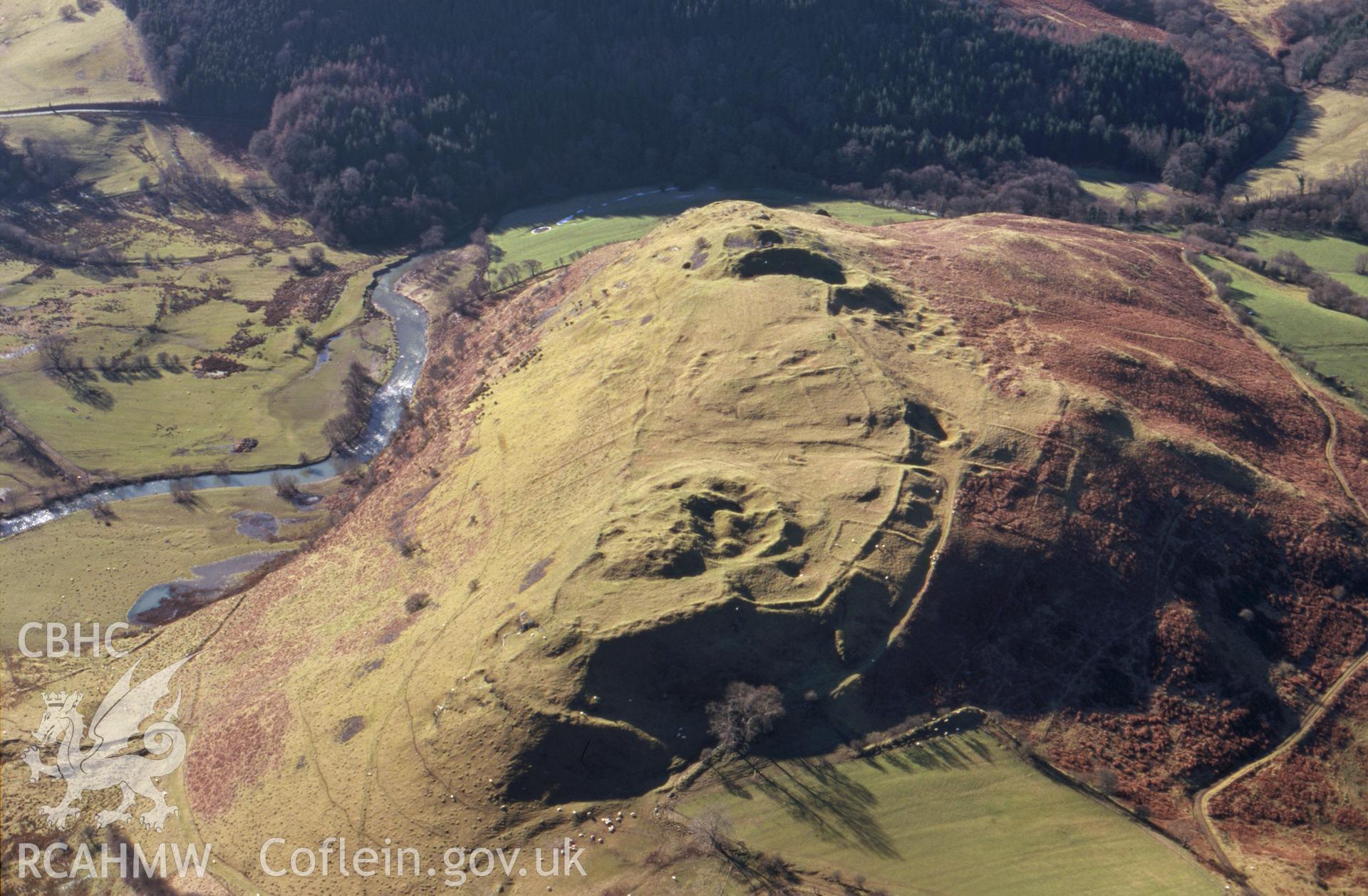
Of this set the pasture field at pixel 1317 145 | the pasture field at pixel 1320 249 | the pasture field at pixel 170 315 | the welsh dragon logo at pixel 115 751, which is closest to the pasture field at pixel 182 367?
the pasture field at pixel 170 315

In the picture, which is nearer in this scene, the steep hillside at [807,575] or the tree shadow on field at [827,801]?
the tree shadow on field at [827,801]

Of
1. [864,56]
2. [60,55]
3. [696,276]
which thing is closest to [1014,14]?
[864,56]

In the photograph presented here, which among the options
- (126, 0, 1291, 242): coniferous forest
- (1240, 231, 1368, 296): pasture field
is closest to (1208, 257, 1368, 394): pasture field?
A: (1240, 231, 1368, 296): pasture field

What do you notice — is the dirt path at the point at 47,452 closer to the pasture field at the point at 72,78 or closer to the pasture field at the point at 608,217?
the pasture field at the point at 608,217

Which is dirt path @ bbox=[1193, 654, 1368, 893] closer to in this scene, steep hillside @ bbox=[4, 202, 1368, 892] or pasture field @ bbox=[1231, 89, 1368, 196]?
steep hillside @ bbox=[4, 202, 1368, 892]

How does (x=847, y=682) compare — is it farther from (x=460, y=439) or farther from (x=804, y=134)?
(x=804, y=134)
